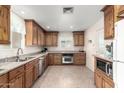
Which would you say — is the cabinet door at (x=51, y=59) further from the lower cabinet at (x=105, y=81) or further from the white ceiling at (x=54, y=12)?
the lower cabinet at (x=105, y=81)

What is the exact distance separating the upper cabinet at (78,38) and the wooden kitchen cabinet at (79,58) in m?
0.87

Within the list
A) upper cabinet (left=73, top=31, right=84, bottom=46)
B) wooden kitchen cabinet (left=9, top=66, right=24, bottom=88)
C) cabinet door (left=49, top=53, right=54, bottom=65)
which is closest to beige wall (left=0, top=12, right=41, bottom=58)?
wooden kitchen cabinet (left=9, top=66, right=24, bottom=88)

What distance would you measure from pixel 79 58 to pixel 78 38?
1426 mm

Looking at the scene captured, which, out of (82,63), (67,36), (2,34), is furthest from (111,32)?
(67,36)

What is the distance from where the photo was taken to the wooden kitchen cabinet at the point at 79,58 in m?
9.19

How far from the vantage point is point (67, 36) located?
32.9 ft

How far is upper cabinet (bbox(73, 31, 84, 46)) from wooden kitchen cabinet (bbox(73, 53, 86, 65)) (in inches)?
34.2

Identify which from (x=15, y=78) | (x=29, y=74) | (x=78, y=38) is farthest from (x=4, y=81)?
(x=78, y=38)

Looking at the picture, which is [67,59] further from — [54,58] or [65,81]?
[65,81]

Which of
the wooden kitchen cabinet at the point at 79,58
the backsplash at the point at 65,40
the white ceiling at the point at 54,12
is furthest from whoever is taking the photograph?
the backsplash at the point at 65,40

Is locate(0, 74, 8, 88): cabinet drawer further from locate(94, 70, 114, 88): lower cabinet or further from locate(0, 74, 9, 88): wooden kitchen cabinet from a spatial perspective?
locate(94, 70, 114, 88): lower cabinet

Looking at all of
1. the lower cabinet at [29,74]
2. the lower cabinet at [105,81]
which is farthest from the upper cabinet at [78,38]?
the lower cabinet at [105,81]

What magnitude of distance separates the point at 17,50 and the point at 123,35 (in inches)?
154

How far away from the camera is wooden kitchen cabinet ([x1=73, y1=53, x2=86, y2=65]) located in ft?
30.1
